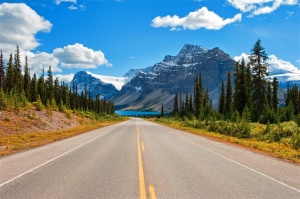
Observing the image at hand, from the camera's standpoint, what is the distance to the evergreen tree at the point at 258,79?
50.2m

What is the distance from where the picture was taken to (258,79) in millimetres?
50312

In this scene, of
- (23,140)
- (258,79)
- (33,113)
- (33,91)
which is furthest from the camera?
(33,91)

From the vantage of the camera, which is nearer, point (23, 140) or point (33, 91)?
point (23, 140)

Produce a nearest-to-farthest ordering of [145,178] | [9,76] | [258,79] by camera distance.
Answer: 1. [145,178]
2. [258,79]
3. [9,76]

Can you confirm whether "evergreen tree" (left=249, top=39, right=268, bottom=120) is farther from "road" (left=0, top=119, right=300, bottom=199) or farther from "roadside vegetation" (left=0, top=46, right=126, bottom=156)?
"road" (left=0, top=119, right=300, bottom=199)

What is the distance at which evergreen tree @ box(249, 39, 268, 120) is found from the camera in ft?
165

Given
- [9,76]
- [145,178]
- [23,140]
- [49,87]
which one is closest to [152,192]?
[145,178]

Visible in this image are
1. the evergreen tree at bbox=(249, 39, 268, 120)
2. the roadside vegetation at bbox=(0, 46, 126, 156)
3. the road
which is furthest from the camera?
the evergreen tree at bbox=(249, 39, 268, 120)

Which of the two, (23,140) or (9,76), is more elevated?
(9,76)

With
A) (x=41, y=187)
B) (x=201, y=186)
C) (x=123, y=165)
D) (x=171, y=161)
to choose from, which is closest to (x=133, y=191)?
(x=201, y=186)

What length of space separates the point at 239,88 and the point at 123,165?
156 ft

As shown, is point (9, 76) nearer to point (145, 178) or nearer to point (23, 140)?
point (23, 140)

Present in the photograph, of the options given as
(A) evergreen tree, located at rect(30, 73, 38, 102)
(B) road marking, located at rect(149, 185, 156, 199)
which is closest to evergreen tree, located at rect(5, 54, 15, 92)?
(A) evergreen tree, located at rect(30, 73, 38, 102)

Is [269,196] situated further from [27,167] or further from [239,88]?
[239,88]
